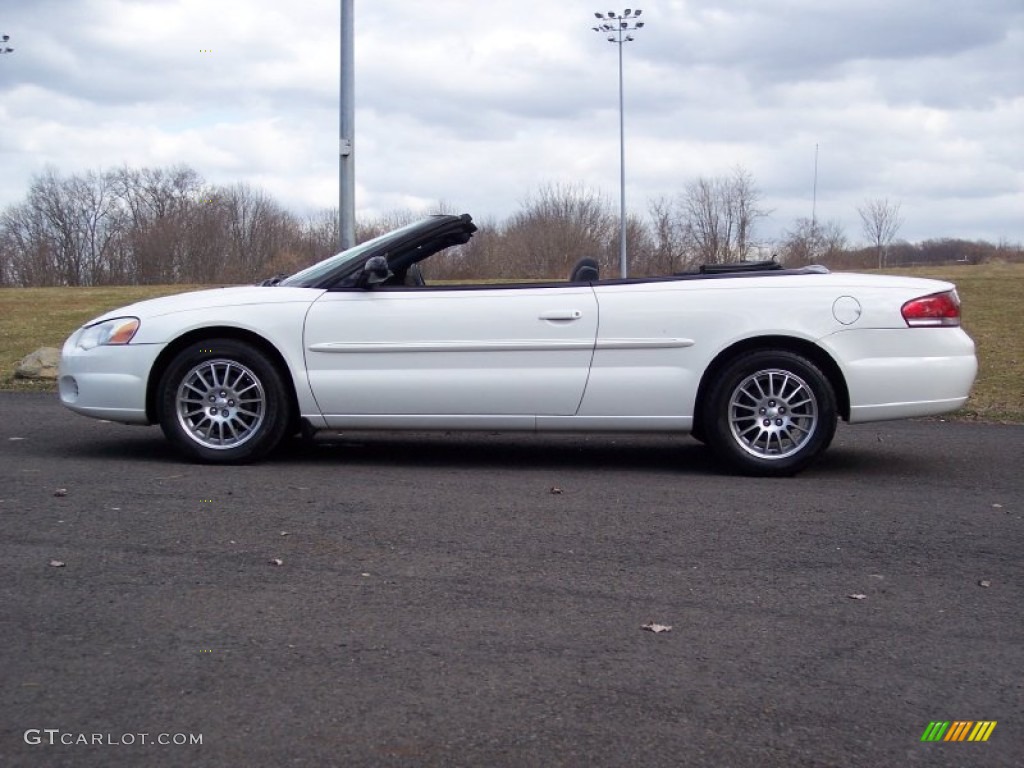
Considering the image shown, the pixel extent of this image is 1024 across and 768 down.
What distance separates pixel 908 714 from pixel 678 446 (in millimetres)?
4797

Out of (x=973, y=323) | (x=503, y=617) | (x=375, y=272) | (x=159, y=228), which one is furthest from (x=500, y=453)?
(x=159, y=228)

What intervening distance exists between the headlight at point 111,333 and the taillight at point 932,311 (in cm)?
456

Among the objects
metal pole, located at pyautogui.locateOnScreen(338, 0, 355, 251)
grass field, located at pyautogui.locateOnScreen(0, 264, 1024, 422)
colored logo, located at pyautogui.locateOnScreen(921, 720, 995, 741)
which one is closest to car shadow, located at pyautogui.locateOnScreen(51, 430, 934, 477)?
grass field, located at pyautogui.locateOnScreen(0, 264, 1024, 422)

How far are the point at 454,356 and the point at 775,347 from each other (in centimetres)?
189

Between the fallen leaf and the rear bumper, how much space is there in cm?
317

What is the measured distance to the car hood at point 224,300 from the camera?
672 centimetres

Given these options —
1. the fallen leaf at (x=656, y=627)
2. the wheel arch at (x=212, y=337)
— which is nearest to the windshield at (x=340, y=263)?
the wheel arch at (x=212, y=337)

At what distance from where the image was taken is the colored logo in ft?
9.64

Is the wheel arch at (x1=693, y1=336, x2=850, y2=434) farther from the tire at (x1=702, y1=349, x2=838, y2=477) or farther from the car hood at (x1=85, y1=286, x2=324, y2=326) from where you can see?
the car hood at (x1=85, y1=286, x2=324, y2=326)

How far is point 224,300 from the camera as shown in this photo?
22.1 ft

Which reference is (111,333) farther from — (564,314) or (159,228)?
(159,228)
